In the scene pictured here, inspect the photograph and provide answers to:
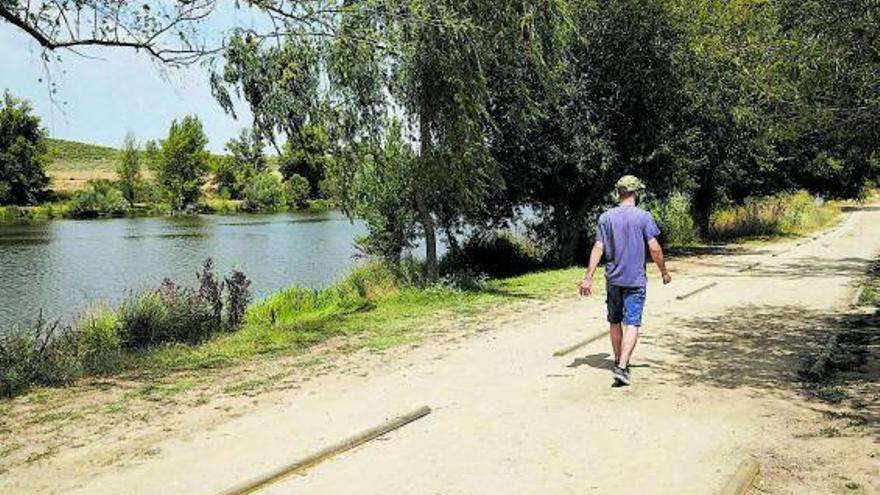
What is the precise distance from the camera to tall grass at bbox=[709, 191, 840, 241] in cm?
3500

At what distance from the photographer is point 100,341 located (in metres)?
11.9

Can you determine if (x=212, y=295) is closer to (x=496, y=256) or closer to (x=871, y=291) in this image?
(x=496, y=256)

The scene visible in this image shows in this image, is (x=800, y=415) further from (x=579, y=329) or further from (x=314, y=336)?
(x=314, y=336)

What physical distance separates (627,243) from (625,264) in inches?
8.7

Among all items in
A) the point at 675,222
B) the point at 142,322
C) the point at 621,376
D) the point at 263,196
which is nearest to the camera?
the point at 621,376

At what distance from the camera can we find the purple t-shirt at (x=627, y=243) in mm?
7852

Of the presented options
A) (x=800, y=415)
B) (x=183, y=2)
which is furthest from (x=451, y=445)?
(x=183, y=2)

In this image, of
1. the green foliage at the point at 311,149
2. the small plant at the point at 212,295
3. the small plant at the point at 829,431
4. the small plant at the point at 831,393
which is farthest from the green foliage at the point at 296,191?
the small plant at the point at 829,431

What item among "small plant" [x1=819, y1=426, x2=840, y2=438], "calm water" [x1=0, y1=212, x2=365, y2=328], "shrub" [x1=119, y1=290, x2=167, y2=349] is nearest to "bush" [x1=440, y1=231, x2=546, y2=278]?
"calm water" [x1=0, y1=212, x2=365, y2=328]

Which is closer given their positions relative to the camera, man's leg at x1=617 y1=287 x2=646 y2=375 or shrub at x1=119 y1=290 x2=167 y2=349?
man's leg at x1=617 y1=287 x2=646 y2=375

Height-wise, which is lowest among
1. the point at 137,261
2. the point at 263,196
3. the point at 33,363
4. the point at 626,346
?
the point at 137,261

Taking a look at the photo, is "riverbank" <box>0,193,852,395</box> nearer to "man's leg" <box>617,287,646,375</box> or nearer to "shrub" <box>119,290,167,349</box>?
"shrub" <box>119,290,167,349</box>

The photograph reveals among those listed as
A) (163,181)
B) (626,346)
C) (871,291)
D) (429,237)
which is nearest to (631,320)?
(626,346)

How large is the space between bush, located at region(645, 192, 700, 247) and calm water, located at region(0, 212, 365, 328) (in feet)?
40.9
